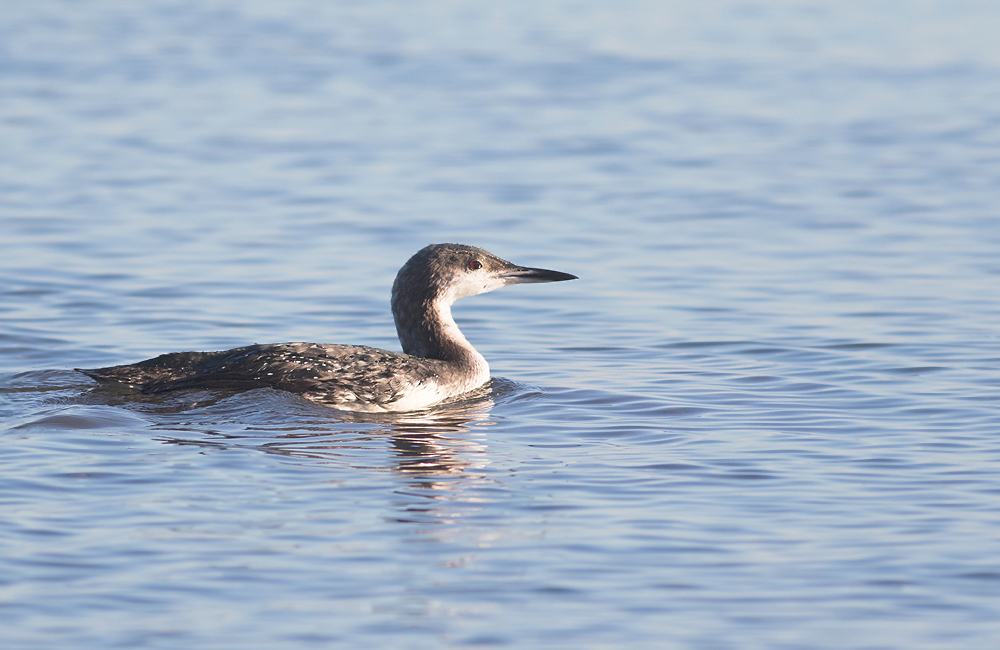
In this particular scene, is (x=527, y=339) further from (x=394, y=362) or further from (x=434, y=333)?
(x=394, y=362)

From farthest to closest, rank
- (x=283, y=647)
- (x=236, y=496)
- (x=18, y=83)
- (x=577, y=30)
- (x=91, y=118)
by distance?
(x=577, y=30) < (x=18, y=83) < (x=91, y=118) < (x=236, y=496) < (x=283, y=647)

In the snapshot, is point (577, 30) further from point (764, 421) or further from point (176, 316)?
point (764, 421)

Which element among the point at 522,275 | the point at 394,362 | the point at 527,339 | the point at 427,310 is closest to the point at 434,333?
the point at 427,310

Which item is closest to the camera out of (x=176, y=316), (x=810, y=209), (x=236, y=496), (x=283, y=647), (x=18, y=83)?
(x=283, y=647)

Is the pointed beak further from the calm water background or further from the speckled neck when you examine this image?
the calm water background

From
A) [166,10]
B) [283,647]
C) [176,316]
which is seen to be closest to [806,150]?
[176,316]

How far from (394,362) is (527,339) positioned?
216 cm

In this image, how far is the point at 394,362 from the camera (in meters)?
8.14

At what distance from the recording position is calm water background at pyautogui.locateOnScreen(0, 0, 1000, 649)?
5.17 m

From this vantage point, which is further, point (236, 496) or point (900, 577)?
point (236, 496)

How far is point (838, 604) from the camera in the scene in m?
5.04

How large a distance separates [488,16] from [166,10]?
6586mm

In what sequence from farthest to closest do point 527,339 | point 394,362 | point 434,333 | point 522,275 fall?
point 527,339 < point 522,275 < point 434,333 < point 394,362

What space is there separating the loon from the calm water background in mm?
157
